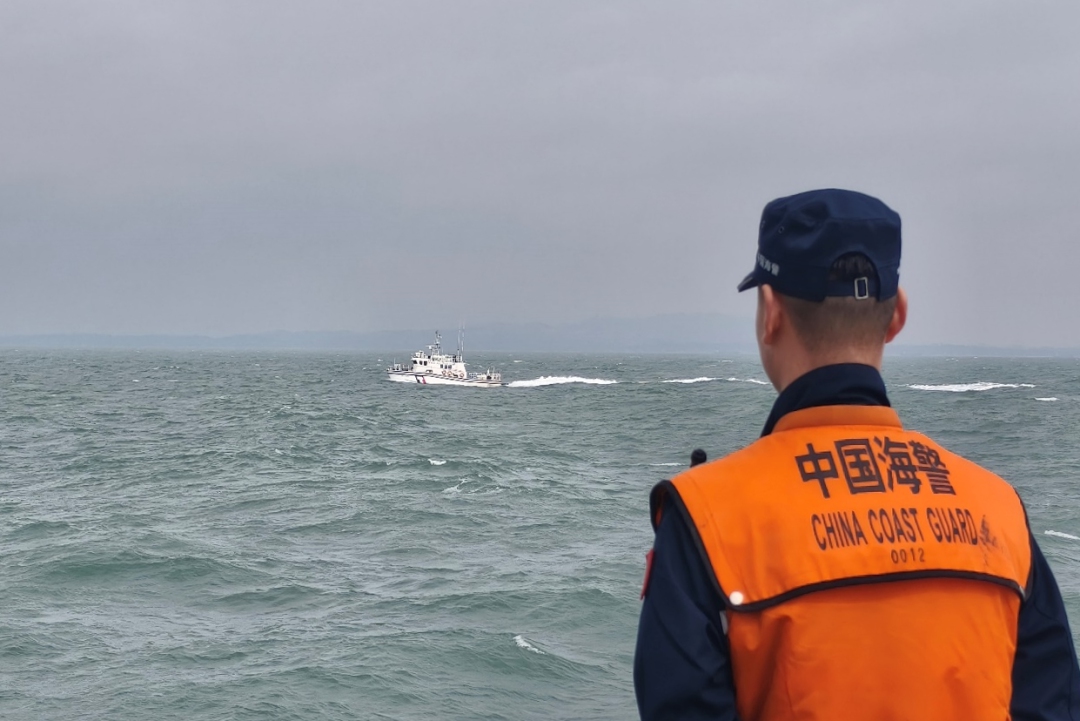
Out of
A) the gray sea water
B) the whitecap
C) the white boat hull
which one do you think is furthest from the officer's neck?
the white boat hull

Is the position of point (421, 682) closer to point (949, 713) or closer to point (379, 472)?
point (949, 713)

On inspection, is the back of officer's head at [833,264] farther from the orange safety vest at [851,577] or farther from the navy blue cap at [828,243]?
the orange safety vest at [851,577]

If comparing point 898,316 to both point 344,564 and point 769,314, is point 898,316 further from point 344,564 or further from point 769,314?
point 344,564

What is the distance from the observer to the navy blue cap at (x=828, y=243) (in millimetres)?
2002

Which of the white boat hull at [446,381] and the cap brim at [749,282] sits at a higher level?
the cap brim at [749,282]


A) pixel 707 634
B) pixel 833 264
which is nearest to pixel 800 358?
pixel 833 264

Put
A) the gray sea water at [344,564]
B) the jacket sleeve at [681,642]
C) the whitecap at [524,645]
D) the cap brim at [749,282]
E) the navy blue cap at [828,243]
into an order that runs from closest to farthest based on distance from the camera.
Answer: the jacket sleeve at [681,642]
the navy blue cap at [828,243]
the cap brim at [749,282]
the gray sea water at [344,564]
the whitecap at [524,645]

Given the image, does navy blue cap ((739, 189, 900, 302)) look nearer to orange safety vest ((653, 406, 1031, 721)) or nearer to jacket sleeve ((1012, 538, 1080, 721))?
orange safety vest ((653, 406, 1031, 721))

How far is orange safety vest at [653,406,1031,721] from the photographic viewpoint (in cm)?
188

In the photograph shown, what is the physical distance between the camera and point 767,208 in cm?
212

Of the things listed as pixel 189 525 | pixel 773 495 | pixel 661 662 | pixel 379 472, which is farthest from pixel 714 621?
pixel 379 472

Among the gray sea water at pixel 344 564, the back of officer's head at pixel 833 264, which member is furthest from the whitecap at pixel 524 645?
the back of officer's head at pixel 833 264

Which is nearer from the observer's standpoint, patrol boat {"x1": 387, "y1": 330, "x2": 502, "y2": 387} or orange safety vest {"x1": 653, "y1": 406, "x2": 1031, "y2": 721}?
orange safety vest {"x1": 653, "y1": 406, "x2": 1031, "y2": 721}

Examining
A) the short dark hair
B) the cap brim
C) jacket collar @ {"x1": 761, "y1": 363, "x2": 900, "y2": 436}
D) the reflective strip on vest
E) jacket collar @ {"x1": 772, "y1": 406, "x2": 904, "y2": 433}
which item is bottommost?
the reflective strip on vest
